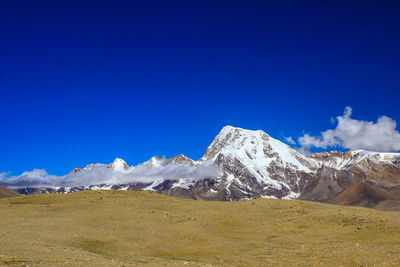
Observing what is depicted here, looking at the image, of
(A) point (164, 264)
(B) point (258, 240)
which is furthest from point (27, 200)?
(A) point (164, 264)

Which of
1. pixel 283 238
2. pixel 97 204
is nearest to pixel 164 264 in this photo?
pixel 283 238

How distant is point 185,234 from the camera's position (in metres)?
41.2

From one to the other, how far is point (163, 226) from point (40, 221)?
1265cm

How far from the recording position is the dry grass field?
28656 millimetres

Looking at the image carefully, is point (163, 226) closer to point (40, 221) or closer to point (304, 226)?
point (40, 221)

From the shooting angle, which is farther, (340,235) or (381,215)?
(381,215)

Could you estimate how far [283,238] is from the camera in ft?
135

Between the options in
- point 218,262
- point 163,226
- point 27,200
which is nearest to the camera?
point 218,262

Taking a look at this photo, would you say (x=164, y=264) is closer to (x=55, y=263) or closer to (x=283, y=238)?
(x=55, y=263)

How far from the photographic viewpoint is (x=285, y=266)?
91.2ft

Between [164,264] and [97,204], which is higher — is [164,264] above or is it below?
below

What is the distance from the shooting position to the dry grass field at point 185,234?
28656 millimetres

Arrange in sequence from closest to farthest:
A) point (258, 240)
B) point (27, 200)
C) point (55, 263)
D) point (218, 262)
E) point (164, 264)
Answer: point (55, 263) < point (164, 264) < point (218, 262) < point (258, 240) < point (27, 200)

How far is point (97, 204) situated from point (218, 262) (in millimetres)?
27834
